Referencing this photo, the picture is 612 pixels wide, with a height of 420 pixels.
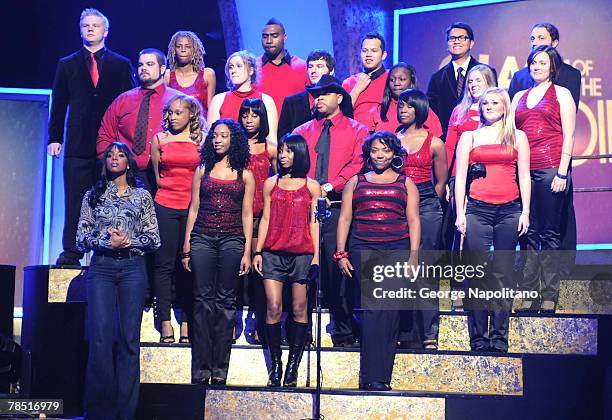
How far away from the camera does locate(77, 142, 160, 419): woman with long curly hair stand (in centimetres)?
553

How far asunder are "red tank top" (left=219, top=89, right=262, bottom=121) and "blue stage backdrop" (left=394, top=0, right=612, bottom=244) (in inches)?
101

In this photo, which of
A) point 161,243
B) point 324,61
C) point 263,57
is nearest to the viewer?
point 161,243

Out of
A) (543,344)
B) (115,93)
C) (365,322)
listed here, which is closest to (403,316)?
(365,322)

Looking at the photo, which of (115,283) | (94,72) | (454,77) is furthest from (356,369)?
(94,72)

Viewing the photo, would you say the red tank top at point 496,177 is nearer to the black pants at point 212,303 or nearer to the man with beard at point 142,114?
the black pants at point 212,303

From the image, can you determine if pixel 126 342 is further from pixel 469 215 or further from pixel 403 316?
pixel 469 215

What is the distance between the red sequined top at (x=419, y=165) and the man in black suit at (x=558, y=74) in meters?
0.88

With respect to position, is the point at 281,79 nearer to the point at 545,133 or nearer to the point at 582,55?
the point at 545,133

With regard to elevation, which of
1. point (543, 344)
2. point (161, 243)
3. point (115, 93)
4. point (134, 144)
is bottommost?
point (543, 344)

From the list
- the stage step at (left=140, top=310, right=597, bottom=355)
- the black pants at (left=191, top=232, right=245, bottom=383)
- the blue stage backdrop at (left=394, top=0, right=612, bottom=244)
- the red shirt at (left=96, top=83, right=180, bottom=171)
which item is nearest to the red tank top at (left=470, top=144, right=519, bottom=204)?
the stage step at (left=140, top=310, right=597, bottom=355)

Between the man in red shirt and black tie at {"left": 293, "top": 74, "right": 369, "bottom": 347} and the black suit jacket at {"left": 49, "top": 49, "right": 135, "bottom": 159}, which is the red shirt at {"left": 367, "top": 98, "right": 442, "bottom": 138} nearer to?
the man in red shirt and black tie at {"left": 293, "top": 74, "right": 369, "bottom": 347}

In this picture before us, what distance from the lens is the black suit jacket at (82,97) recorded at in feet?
21.7

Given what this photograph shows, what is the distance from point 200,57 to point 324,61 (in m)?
0.90

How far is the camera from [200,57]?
6.78 meters
